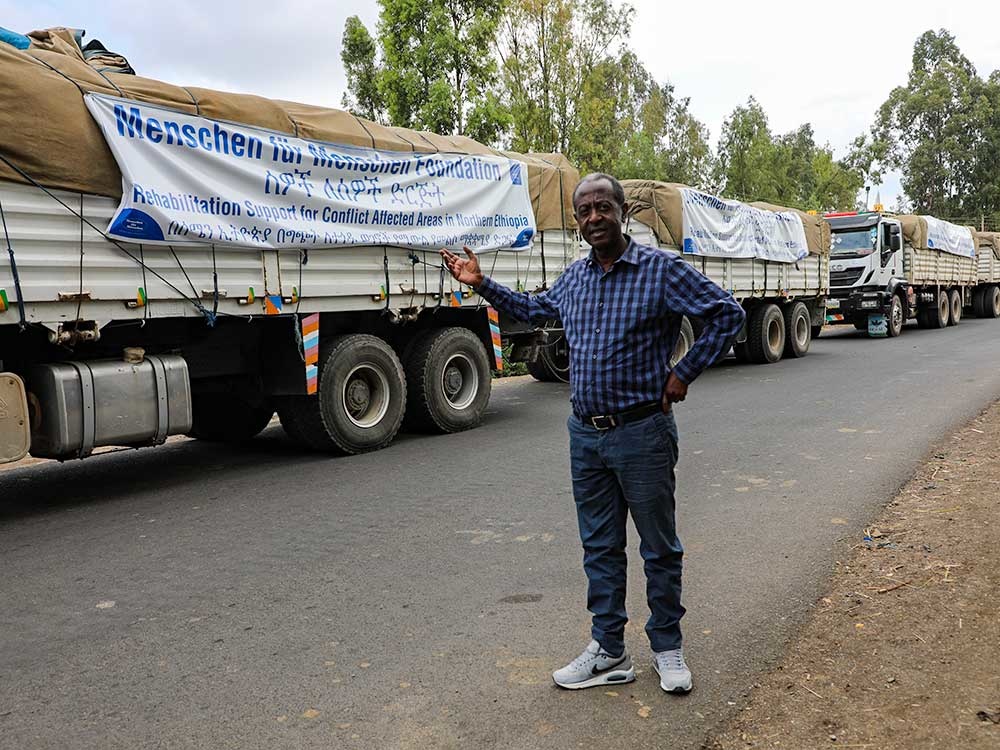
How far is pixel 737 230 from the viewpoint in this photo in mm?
15750

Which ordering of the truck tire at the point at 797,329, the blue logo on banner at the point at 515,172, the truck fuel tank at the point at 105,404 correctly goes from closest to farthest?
the truck fuel tank at the point at 105,404, the blue logo on banner at the point at 515,172, the truck tire at the point at 797,329

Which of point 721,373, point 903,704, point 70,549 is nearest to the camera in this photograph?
point 903,704

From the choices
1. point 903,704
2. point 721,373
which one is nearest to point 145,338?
point 903,704

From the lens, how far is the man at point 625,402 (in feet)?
11.2

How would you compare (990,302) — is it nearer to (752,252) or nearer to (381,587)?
(752,252)

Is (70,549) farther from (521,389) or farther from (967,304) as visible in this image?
(967,304)

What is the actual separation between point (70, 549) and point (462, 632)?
2.86 metres

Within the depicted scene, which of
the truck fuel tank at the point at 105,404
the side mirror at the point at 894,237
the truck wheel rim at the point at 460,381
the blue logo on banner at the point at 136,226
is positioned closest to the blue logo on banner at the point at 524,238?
the truck wheel rim at the point at 460,381

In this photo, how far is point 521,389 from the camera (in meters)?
13.7

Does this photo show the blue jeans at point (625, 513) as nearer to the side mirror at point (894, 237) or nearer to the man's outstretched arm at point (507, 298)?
the man's outstretched arm at point (507, 298)

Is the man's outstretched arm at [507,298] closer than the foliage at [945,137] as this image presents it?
Yes

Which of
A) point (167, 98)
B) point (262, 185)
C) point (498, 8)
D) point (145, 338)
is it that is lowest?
point (145, 338)

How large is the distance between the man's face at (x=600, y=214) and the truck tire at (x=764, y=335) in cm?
1389

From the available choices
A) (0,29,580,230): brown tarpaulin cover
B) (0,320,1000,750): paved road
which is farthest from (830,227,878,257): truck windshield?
(0,29,580,230): brown tarpaulin cover
